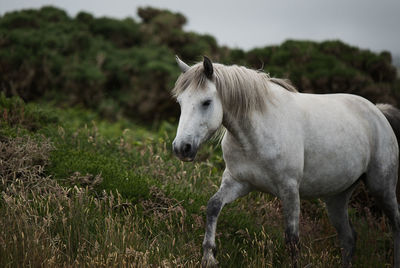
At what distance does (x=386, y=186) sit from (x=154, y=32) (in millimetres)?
12938

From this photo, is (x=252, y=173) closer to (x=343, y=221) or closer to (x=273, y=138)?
(x=273, y=138)

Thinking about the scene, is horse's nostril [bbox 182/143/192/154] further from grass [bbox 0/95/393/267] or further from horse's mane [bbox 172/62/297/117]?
grass [bbox 0/95/393/267]

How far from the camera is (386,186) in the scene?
4.45 m

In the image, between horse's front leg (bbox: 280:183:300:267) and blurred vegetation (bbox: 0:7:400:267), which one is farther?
horse's front leg (bbox: 280:183:300:267)

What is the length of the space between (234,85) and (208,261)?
5.17 ft

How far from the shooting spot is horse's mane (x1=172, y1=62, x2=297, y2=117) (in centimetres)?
335

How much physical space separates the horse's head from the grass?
0.91 m

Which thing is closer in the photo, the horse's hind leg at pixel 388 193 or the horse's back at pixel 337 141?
the horse's back at pixel 337 141

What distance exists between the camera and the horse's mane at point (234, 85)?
3.35 m

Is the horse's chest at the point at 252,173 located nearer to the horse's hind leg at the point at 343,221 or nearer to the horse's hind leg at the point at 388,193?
the horse's hind leg at the point at 343,221

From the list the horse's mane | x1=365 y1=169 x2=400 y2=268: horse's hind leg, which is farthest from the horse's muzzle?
x1=365 y1=169 x2=400 y2=268: horse's hind leg

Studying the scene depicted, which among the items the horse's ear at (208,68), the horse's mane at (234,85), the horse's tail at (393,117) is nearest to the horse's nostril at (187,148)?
the horse's mane at (234,85)

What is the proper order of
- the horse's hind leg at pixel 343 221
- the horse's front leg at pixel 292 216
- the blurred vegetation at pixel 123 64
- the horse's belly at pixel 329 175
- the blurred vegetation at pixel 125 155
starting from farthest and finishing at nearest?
the blurred vegetation at pixel 123 64 → the horse's hind leg at pixel 343 221 → the horse's belly at pixel 329 175 → the horse's front leg at pixel 292 216 → the blurred vegetation at pixel 125 155

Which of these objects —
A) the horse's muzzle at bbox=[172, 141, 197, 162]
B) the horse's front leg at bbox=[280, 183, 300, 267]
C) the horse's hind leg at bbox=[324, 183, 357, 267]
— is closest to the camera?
the horse's muzzle at bbox=[172, 141, 197, 162]
